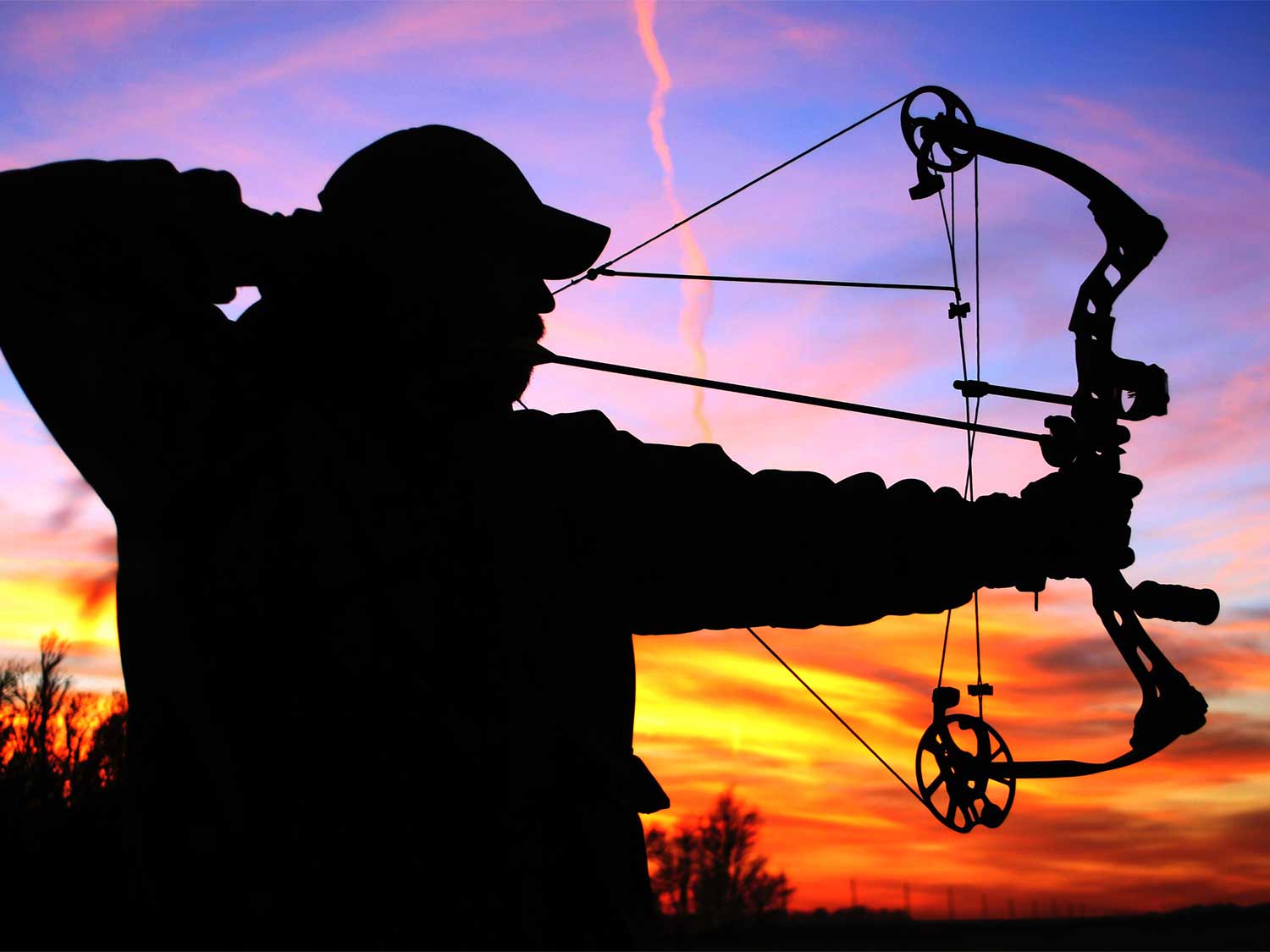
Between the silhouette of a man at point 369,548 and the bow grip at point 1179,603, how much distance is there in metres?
0.62

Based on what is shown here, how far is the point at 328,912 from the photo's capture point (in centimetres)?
202

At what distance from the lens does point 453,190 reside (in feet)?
8.64

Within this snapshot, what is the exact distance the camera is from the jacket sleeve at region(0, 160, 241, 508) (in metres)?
2.18

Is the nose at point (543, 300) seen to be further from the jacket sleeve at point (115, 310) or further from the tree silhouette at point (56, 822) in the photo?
the tree silhouette at point (56, 822)

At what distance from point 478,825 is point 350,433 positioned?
2.67 feet

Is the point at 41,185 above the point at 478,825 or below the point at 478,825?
above

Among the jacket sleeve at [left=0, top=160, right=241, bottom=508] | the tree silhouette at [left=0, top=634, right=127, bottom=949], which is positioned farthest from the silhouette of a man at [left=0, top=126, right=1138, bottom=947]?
the tree silhouette at [left=0, top=634, right=127, bottom=949]

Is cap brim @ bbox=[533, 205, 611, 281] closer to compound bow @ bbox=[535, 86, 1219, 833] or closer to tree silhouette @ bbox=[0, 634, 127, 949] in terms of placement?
compound bow @ bbox=[535, 86, 1219, 833]

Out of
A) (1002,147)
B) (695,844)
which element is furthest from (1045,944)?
(1002,147)

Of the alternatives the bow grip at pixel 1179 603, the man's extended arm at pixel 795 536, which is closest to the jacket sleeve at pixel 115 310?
the man's extended arm at pixel 795 536

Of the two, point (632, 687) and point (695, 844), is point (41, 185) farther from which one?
point (695, 844)

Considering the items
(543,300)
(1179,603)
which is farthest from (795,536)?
(1179,603)

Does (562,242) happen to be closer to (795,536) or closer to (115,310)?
(795,536)

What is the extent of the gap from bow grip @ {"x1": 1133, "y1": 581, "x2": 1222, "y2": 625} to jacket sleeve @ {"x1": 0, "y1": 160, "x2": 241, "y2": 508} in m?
2.14
